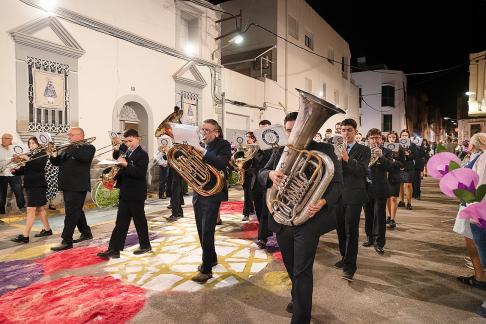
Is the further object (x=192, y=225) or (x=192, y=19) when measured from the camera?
Result: (x=192, y=19)

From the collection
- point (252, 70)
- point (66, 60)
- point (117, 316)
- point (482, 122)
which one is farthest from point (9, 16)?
point (482, 122)

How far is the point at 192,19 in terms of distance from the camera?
573 inches

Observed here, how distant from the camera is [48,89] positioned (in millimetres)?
9188

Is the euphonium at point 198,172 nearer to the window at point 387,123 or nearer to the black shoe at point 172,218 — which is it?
the black shoe at point 172,218

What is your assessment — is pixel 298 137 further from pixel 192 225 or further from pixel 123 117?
pixel 123 117

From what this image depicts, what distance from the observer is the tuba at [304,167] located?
2.71 meters

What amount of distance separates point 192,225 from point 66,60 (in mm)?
6215

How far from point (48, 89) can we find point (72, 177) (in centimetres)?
502

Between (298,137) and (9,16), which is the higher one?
(9,16)

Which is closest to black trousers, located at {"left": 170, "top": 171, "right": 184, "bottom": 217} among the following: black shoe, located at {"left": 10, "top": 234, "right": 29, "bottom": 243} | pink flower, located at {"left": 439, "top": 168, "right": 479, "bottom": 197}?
black shoe, located at {"left": 10, "top": 234, "right": 29, "bottom": 243}

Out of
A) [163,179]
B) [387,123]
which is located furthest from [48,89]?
[387,123]

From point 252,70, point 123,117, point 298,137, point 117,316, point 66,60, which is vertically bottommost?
point 117,316

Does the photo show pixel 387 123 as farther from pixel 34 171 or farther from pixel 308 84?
pixel 34 171

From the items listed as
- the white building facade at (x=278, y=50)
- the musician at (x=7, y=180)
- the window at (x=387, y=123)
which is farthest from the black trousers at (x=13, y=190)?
the window at (x=387, y=123)
